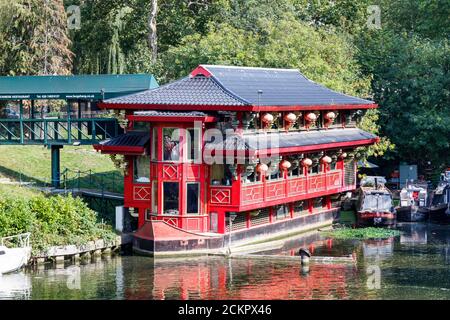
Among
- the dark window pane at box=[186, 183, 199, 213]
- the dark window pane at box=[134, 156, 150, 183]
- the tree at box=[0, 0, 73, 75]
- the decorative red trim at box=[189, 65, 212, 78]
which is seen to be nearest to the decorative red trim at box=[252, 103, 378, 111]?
the decorative red trim at box=[189, 65, 212, 78]

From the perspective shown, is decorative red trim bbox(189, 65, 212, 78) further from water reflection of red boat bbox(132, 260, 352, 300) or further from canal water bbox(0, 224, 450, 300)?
water reflection of red boat bbox(132, 260, 352, 300)

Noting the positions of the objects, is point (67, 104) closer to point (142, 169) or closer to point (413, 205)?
point (142, 169)

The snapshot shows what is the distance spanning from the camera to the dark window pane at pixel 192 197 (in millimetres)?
52062

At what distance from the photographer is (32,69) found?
7994 centimetres

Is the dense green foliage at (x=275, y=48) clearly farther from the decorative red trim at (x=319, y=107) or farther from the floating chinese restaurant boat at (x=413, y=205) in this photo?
the floating chinese restaurant boat at (x=413, y=205)

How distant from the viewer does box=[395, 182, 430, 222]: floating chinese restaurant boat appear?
65500mm

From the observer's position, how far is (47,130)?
202ft

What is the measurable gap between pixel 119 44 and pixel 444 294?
50.2 meters

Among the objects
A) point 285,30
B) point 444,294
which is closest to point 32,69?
point 285,30

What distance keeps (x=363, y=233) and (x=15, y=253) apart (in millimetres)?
20169

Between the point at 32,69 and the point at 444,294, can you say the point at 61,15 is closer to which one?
the point at 32,69

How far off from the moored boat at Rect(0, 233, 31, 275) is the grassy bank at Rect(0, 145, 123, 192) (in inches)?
513

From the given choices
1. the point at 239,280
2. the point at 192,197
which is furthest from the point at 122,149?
the point at 239,280

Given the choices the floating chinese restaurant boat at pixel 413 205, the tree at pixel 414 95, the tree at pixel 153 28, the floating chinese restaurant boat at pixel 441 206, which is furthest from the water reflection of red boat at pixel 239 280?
the tree at pixel 153 28
